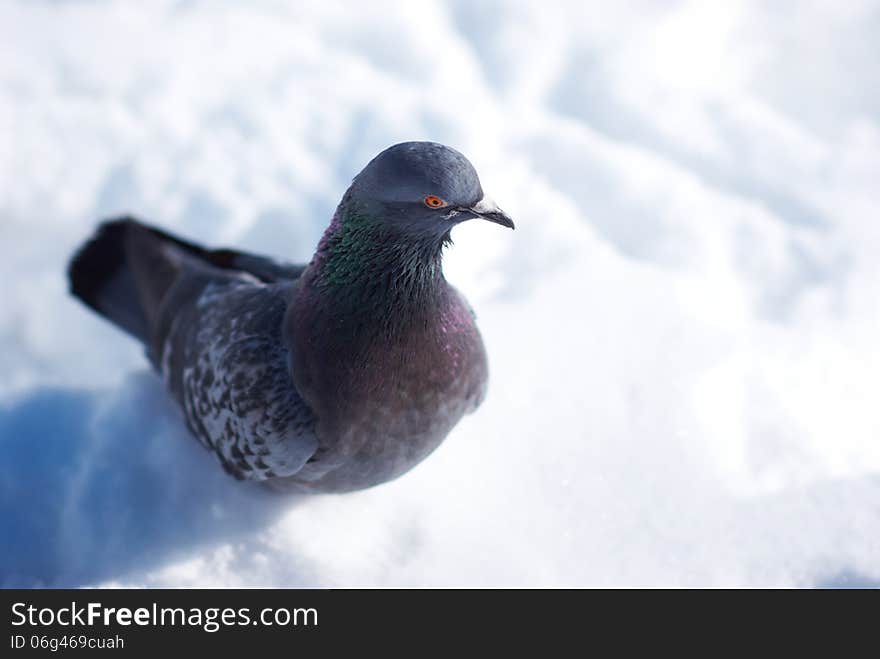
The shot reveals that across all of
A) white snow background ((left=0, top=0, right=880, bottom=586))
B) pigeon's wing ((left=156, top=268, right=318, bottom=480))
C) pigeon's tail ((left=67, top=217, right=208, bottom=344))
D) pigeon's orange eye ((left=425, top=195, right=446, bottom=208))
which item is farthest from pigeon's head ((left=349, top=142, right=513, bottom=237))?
pigeon's tail ((left=67, top=217, right=208, bottom=344))

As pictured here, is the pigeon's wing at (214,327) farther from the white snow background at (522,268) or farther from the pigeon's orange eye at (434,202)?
the pigeon's orange eye at (434,202)

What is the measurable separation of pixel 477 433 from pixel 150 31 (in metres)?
4.23

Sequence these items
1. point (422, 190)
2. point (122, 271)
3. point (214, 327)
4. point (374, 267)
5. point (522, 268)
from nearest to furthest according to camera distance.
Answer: point (422, 190), point (374, 267), point (214, 327), point (122, 271), point (522, 268)

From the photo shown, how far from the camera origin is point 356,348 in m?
3.09

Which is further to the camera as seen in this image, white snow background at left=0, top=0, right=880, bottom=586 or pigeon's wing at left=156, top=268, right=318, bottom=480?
white snow background at left=0, top=0, right=880, bottom=586

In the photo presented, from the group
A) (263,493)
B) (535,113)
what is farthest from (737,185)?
(263,493)

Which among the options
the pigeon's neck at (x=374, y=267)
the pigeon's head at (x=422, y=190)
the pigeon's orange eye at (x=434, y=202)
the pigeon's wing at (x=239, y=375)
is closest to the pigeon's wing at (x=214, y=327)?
the pigeon's wing at (x=239, y=375)

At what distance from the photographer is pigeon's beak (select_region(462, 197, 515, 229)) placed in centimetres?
282

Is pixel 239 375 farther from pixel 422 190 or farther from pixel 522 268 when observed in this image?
pixel 522 268

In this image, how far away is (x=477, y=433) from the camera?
163 inches

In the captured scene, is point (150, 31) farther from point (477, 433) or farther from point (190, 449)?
point (477, 433)

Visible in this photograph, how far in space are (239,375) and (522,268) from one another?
2.18m

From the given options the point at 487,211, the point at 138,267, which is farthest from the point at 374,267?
the point at 138,267

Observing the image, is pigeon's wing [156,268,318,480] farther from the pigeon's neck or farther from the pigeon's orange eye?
the pigeon's orange eye
